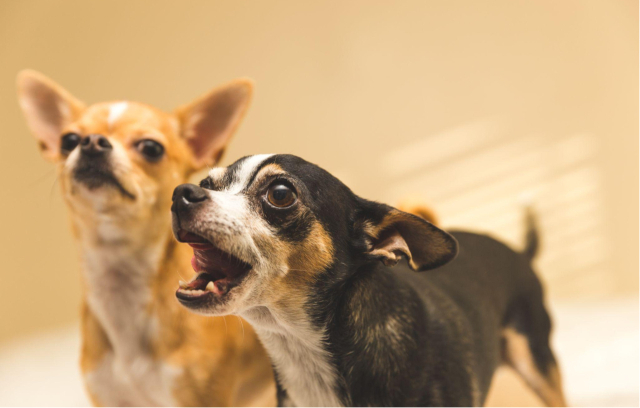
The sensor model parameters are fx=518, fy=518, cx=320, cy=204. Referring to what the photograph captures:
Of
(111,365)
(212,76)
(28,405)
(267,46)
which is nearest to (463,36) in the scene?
(267,46)

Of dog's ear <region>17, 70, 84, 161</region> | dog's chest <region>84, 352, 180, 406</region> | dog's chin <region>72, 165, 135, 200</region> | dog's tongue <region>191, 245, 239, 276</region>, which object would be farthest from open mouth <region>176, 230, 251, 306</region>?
dog's ear <region>17, 70, 84, 161</region>

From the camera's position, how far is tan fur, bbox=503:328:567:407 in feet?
5.04

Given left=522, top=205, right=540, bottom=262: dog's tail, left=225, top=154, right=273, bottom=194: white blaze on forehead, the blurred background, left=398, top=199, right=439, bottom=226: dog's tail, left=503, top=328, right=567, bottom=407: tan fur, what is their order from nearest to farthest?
left=225, top=154, right=273, bottom=194: white blaze on forehead < left=503, top=328, right=567, bottom=407: tan fur < left=398, top=199, right=439, bottom=226: dog's tail < the blurred background < left=522, top=205, right=540, bottom=262: dog's tail

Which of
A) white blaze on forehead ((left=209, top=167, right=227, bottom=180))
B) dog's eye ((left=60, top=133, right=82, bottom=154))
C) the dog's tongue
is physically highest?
white blaze on forehead ((left=209, top=167, right=227, bottom=180))

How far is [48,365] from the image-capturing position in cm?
210

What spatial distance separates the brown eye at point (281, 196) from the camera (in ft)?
3.13

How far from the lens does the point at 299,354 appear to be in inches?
43.2

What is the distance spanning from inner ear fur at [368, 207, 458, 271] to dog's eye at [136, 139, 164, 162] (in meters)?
0.63

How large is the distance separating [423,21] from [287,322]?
164 cm

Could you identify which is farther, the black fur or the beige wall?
→ the beige wall

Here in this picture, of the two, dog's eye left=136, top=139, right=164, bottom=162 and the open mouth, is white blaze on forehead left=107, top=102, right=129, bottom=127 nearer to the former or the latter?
dog's eye left=136, top=139, right=164, bottom=162

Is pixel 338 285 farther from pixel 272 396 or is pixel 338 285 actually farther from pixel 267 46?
pixel 267 46

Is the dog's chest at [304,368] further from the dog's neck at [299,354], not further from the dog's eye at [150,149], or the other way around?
the dog's eye at [150,149]

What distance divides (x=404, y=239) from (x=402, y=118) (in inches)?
56.4
